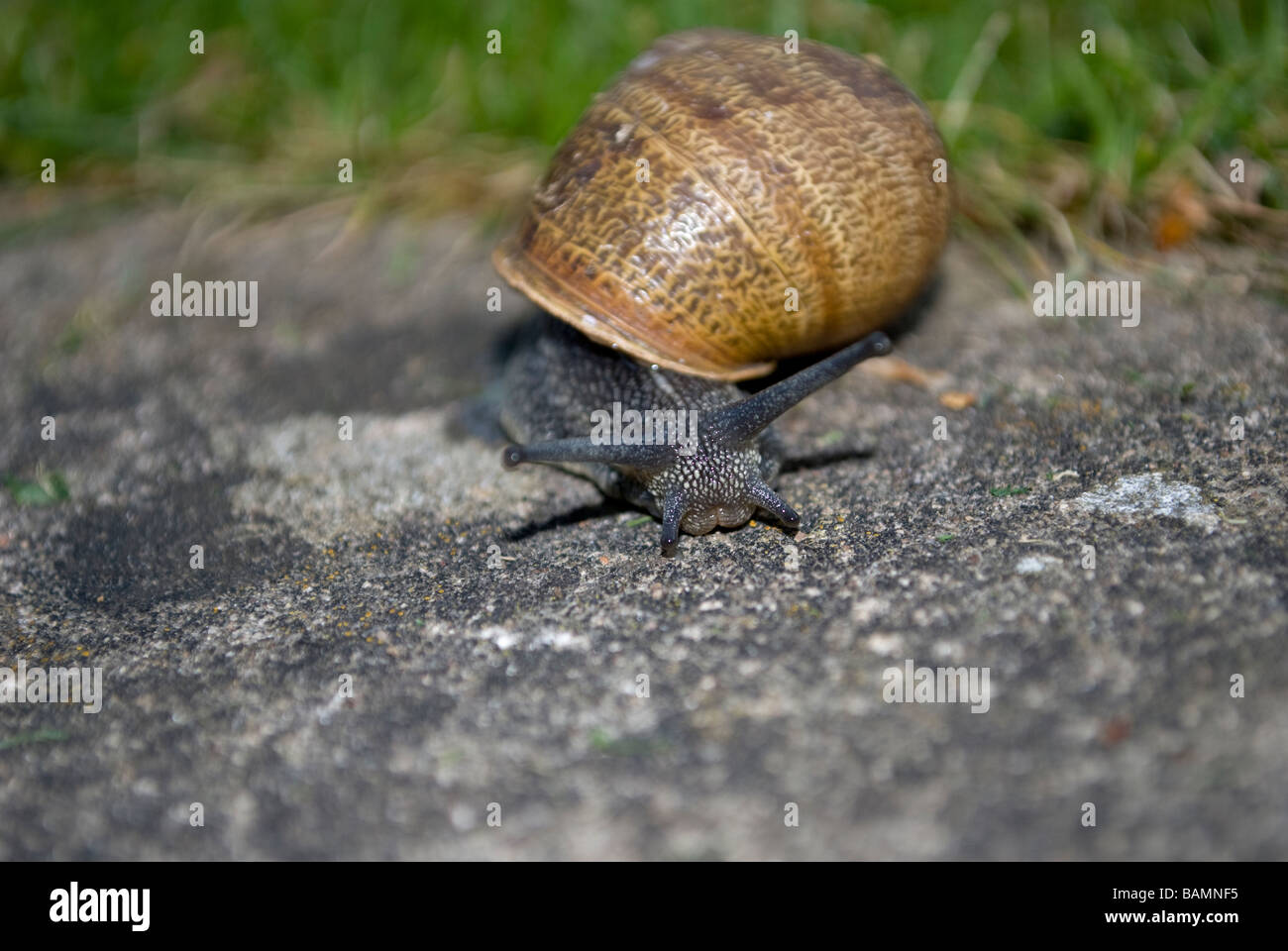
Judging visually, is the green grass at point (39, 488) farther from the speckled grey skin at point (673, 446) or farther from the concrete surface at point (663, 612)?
the speckled grey skin at point (673, 446)

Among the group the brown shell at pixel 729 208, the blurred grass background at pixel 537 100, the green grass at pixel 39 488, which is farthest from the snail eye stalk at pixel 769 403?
the green grass at pixel 39 488

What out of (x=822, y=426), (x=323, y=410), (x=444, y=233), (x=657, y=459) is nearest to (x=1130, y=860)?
(x=657, y=459)

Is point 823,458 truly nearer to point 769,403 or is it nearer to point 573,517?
point 769,403

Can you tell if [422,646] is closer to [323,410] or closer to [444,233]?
[323,410]

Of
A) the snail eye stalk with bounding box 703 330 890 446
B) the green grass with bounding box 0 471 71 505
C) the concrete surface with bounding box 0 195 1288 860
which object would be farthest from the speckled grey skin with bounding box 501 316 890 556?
the green grass with bounding box 0 471 71 505

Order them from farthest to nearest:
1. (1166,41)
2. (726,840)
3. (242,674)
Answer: (1166,41) → (242,674) → (726,840)

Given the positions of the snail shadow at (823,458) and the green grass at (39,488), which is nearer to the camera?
the snail shadow at (823,458)

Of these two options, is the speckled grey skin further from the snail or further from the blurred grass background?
the blurred grass background
